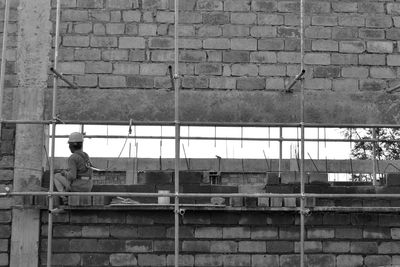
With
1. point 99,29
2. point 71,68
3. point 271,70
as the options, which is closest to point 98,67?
point 71,68

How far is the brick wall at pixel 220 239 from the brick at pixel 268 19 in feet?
6.79

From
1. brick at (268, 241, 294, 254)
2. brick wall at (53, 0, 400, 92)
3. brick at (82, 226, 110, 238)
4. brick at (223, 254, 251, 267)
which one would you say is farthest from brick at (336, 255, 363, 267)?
brick at (82, 226, 110, 238)

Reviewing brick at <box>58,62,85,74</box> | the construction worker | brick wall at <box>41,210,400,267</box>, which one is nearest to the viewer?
the construction worker

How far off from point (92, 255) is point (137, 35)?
2.39m

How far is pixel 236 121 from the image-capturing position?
6676 millimetres

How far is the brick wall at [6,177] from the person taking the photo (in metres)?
6.58

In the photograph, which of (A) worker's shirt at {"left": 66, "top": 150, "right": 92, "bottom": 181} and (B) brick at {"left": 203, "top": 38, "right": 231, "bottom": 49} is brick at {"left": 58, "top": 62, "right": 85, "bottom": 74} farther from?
(B) brick at {"left": 203, "top": 38, "right": 231, "bottom": 49}

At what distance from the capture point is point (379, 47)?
23.0ft

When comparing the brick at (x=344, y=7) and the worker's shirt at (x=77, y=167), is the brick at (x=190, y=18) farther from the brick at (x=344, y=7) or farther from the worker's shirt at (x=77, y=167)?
the worker's shirt at (x=77, y=167)

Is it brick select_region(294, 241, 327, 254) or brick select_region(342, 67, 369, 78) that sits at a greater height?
brick select_region(342, 67, 369, 78)

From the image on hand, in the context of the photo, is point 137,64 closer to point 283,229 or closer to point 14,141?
point 14,141

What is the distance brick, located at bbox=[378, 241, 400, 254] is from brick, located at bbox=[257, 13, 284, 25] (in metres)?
2.63

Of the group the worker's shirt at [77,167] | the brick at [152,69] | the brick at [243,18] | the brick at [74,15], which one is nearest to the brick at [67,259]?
the worker's shirt at [77,167]

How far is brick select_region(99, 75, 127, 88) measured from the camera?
6.84 m
